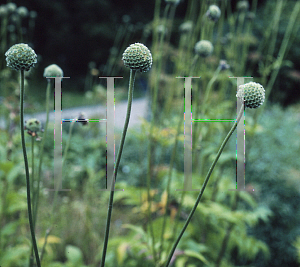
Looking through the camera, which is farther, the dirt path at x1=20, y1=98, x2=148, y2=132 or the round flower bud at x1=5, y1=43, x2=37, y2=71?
the dirt path at x1=20, y1=98, x2=148, y2=132

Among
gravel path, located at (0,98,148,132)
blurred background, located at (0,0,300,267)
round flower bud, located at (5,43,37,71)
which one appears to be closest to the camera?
round flower bud, located at (5,43,37,71)

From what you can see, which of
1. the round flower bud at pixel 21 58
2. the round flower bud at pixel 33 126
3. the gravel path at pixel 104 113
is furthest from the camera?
the gravel path at pixel 104 113

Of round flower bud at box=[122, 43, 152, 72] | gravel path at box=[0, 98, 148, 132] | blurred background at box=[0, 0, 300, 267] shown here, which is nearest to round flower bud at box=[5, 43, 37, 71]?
round flower bud at box=[122, 43, 152, 72]

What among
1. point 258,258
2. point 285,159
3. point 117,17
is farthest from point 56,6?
point 258,258

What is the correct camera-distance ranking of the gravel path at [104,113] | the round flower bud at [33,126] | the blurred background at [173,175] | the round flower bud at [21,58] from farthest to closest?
1. the gravel path at [104,113]
2. the blurred background at [173,175]
3. the round flower bud at [33,126]
4. the round flower bud at [21,58]

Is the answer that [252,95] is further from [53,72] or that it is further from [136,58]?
[53,72]

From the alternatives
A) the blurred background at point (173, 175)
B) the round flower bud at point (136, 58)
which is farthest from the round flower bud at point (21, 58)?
the blurred background at point (173, 175)

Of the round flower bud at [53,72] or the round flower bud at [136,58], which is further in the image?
the round flower bud at [53,72]

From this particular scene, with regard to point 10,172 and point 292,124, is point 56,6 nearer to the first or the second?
point 292,124

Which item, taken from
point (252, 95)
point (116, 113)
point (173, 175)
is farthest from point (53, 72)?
point (116, 113)

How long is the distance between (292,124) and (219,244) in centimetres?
215

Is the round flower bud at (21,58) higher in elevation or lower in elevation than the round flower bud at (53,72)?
lower

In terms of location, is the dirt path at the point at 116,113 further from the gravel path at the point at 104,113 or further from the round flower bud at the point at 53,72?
the round flower bud at the point at 53,72

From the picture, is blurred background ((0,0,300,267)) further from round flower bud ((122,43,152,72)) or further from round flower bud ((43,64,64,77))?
round flower bud ((122,43,152,72))
